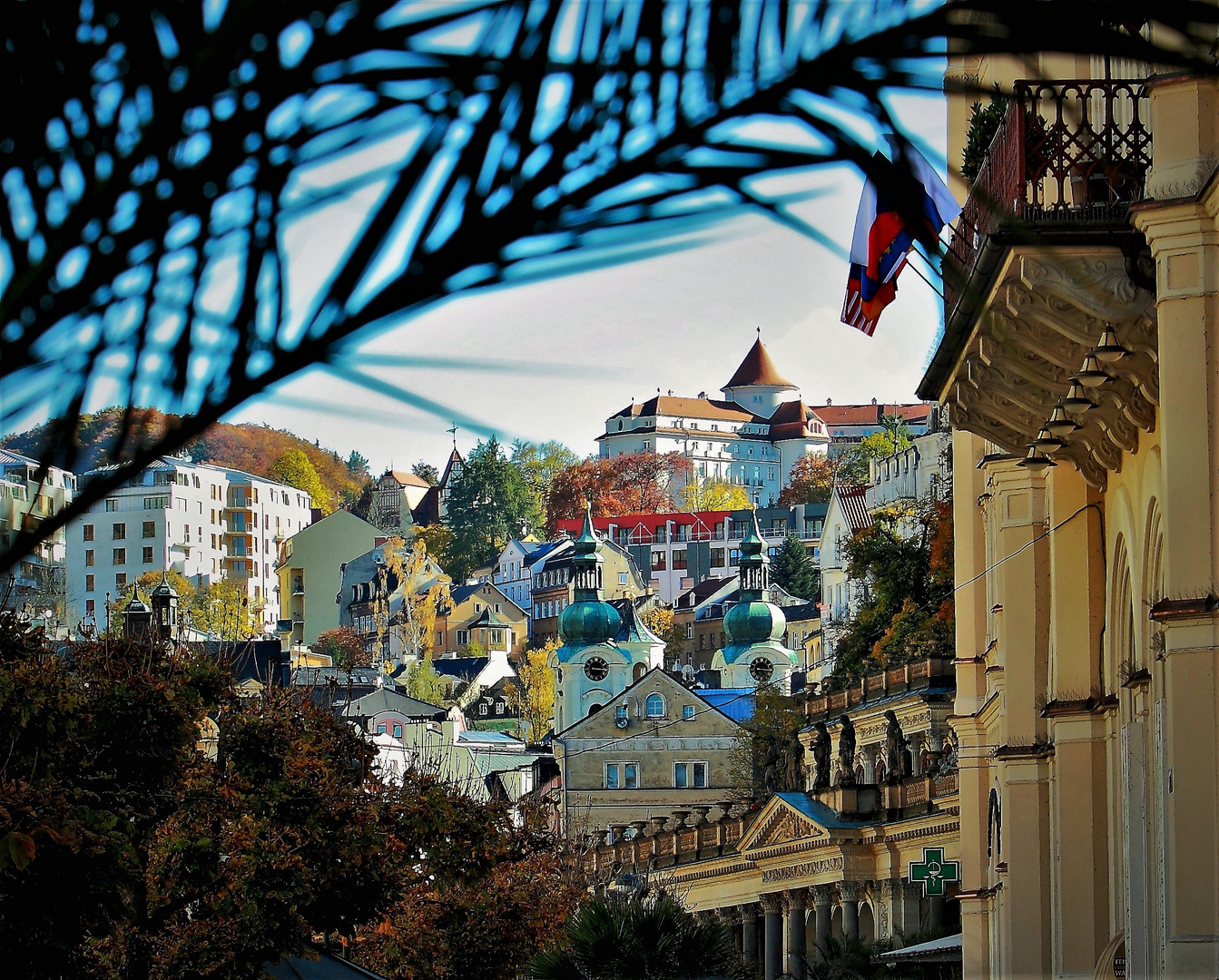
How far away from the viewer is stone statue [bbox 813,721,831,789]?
217 feet

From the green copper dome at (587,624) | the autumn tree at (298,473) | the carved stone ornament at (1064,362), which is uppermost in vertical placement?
the green copper dome at (587,624)

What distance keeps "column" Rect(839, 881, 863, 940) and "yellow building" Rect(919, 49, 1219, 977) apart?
36306 millimetres

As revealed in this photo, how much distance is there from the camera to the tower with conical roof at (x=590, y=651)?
438ft

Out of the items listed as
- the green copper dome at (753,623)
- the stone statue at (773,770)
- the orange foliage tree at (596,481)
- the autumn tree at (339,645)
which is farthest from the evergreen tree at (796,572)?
the stone statue at (773,770)

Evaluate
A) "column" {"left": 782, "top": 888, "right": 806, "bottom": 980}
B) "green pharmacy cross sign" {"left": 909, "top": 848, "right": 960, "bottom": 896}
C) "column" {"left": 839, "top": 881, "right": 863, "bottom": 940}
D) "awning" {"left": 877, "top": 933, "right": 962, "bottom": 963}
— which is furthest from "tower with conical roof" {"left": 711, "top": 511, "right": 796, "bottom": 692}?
"awning" {"left": 877, "top": 933, "right": 962, "bottom": 963}

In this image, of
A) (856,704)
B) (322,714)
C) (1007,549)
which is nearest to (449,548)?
(856,704)

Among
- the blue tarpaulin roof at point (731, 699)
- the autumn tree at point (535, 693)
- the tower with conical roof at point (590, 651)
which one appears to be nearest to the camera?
the blue tarpaulin roof at point (731, 699)

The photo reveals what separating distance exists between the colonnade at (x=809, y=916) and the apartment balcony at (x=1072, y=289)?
37.5 meters

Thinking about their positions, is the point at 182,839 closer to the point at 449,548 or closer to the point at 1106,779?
the point at 1106,779

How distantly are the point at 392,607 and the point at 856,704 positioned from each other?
126621mm

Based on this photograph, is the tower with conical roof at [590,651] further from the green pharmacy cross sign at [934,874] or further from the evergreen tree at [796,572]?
the green pharmacy cross sign at [934,874]

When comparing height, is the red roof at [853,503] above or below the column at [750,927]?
above

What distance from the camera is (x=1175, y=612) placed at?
10828mm

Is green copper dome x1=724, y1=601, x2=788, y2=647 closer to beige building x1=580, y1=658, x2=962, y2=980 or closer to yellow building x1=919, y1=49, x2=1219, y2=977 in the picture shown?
beige building x1=580, y1=658, x2=962, y2=980
